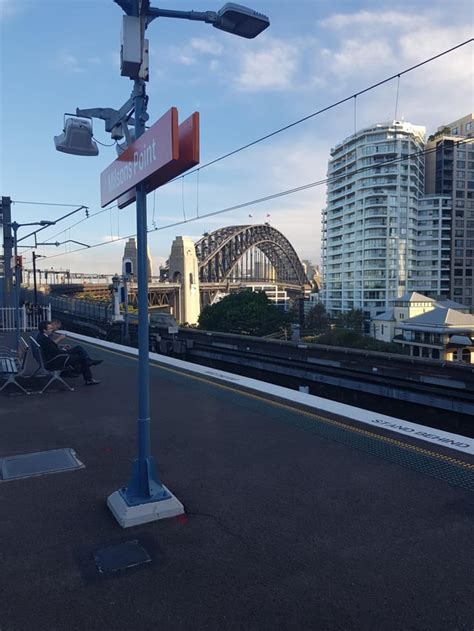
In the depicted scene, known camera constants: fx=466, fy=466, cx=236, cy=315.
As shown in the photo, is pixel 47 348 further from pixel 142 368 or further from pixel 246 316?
pixel 246 316

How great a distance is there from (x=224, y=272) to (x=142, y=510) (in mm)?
126867

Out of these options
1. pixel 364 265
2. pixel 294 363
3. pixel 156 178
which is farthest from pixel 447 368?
pixel 364 265

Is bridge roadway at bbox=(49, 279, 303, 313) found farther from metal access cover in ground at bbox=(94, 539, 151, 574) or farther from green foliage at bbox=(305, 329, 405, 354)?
metal access cover in ground at bbox=(94, 539, 151, 574)

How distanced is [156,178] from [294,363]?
53.7 ft

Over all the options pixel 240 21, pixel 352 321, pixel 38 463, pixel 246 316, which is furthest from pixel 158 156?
pixel 352 321

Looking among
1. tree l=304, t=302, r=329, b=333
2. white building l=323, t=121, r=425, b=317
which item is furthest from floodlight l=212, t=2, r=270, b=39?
white building l=323, t=121, r=425, b=317

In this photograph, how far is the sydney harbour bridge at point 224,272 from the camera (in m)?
90.2

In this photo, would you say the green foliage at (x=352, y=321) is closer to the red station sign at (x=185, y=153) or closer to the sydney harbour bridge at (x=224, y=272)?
the sydney harbour bridge at (x=224, y=272)

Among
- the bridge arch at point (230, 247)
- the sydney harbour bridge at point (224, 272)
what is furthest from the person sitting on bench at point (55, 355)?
the bridge arch at point (230, 247)

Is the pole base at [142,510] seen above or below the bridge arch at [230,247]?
below

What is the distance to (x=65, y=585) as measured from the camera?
272 cm

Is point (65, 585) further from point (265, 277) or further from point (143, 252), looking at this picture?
point (265, 277)

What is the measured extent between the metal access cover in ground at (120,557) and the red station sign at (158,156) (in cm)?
258

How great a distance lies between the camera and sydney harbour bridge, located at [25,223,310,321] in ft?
296
